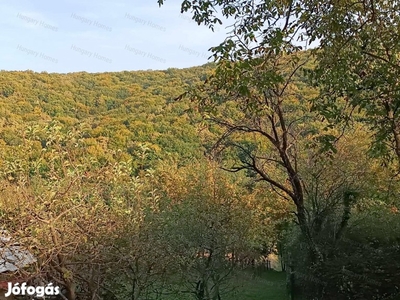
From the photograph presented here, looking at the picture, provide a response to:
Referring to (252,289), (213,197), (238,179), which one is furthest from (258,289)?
(213,197)

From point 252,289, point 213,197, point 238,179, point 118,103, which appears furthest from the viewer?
point 118,103

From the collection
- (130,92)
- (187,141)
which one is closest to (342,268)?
(187,141)

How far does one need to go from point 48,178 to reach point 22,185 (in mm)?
279

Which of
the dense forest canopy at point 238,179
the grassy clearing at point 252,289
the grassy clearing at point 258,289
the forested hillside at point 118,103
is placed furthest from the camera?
the forested hillside at point 118,103

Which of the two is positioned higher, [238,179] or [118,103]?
[118,103]

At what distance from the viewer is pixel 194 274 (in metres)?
7.47

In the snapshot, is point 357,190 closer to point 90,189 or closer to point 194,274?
point 194,274

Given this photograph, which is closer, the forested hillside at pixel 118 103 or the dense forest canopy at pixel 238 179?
the dense forest canopy at pixel 238 179

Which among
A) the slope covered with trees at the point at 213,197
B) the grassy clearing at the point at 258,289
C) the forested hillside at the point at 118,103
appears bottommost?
the grassy clearing at the point at 258,289

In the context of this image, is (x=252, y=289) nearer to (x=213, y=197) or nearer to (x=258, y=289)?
(x=258, y=289)

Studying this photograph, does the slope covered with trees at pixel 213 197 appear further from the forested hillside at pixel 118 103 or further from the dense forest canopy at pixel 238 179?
the forested hillside at pixel 118 103

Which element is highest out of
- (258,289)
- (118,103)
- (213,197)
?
(118,103)

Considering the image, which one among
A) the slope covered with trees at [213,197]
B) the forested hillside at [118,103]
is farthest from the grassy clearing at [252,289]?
the forested hillside at [118,103]

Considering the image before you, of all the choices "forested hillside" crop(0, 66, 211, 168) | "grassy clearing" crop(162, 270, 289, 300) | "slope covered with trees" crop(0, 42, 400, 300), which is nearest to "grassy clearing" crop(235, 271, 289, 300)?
"grassy clearing" crop(162, 270, 289, 300)
